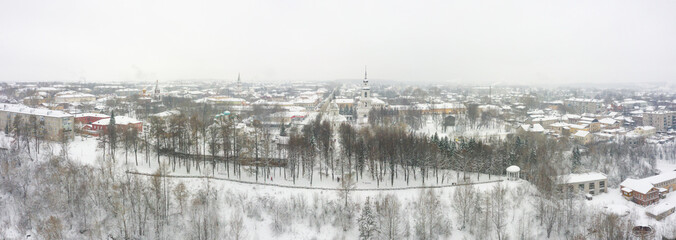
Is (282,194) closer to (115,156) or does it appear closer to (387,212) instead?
(387,212)

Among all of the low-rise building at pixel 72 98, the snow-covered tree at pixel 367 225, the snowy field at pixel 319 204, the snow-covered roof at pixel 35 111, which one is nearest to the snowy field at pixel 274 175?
the snowy field at pixel 319 204

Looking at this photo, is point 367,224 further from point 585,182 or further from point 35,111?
point 35,111

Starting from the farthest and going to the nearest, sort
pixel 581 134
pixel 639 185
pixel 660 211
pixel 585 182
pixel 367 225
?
pixel 581 134 < pixel 585 182 < pixel 639 185 < pixel 660 211 < pixel 367 225

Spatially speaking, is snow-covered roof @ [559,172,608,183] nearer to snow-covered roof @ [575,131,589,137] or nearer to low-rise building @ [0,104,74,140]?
snow-covered roof @ [575,131,589,137]

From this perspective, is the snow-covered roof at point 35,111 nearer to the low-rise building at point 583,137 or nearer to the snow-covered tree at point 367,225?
the snow-covered tree at point 367,225

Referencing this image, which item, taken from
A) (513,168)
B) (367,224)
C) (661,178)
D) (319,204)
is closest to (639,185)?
(661,178)

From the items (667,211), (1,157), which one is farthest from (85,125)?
(667,211)

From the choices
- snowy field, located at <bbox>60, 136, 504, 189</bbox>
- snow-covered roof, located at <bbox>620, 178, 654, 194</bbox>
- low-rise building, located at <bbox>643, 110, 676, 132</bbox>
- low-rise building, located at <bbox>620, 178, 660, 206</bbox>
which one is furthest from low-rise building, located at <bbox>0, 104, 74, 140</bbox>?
low-rise building, located at <bbox>643, 110, 676, 132</bbox>
